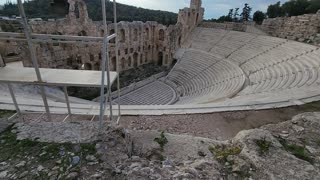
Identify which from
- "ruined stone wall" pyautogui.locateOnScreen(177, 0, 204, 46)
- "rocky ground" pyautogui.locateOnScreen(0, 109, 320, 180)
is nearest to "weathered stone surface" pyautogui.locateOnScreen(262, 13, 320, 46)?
"ruined stone wall" pyautogui.locateOnScreen(177, 0, 204, 46)

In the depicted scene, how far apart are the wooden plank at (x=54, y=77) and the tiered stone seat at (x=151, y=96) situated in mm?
12449

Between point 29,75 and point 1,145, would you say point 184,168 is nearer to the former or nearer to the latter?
point 1,145

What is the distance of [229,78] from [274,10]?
1298 inches

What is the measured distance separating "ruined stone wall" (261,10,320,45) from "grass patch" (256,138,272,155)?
64.8 feet

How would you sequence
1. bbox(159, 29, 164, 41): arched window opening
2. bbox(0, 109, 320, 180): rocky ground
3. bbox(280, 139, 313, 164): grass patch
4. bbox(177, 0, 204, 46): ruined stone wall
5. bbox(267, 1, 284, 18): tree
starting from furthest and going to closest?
1. bbox(267, 1, 284, 18): tree
2. bbox(177, 0, 204, 46): ruined stone wall
3. bbox(159, 29, 164, 41): arched window opening
4. bbox(280, 139, 313, 164): grass patch
5. bbox(0, 109, 320, 180): rocky ground

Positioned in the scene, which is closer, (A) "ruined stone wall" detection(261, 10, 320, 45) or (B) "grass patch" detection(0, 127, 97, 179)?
(B) "grass patch" detection(0, 127, 97, 179)

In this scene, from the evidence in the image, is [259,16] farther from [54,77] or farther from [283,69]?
[54,77]

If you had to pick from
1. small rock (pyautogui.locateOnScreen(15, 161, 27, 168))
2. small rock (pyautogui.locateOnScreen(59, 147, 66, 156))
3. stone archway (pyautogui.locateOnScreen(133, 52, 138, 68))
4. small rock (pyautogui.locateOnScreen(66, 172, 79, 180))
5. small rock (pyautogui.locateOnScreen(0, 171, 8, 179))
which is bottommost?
stone archway (pyautogui.locateOnScreen(133, 52, 138, 68))

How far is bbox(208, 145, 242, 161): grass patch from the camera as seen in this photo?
366 cm

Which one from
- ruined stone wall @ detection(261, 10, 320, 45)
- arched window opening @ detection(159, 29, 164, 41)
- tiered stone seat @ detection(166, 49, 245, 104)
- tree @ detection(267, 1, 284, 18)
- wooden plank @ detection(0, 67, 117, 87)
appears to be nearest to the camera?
wooden plank @ detection(0, 67, 117, 87)

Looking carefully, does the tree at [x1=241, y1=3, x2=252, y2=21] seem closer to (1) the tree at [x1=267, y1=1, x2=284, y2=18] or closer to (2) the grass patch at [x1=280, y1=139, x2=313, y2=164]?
(1) the tree at [x1=267, y1=1, x2=284, y2=18]

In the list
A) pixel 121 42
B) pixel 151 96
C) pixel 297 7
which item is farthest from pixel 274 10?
pixel 151 96

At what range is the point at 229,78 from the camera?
18.2 metres

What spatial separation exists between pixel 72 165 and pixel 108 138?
712mm
